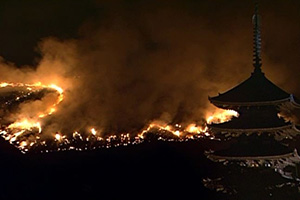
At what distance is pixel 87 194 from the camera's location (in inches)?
922

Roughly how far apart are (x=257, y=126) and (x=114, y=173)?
14.1 metres

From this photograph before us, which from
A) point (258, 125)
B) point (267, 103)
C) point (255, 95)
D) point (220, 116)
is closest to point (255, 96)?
point (255, 95)

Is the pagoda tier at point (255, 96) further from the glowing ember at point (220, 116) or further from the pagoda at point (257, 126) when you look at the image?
the glowing ember at point (220, 116)

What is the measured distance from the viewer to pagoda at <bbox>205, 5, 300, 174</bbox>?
14.5m

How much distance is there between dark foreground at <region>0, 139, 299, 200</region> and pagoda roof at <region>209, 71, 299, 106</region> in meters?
2.47

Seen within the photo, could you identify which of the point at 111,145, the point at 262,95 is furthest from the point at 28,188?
the point at 111,145

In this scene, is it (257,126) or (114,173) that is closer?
(257,126)

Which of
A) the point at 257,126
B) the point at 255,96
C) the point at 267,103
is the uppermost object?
the point at 255,96

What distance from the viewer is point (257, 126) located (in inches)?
577

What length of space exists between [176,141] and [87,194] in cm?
955

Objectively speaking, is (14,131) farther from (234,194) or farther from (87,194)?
(234,194)

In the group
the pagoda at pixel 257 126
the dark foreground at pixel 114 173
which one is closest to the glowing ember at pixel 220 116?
the dark foreground at pixel 114 173

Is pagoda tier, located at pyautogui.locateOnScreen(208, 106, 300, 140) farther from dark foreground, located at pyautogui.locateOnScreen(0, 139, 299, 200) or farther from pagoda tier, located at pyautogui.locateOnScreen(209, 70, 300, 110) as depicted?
dark foreground, located at pyautogui.locateOnScreen(0, 139, 299, 200)

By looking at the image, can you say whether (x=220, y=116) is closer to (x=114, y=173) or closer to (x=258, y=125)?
(x=114, y=173)
